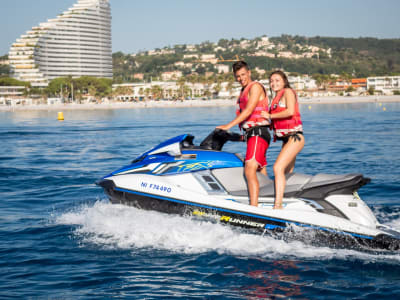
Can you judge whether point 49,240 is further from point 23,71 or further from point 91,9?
point 91,9

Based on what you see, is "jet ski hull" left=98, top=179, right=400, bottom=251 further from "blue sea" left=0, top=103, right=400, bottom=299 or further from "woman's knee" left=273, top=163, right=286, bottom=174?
"woman's knee" left=273, top=163, right=286, bottom=174

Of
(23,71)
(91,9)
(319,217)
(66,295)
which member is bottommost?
(66,295)

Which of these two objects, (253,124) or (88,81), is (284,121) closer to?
Answer: (253,124)

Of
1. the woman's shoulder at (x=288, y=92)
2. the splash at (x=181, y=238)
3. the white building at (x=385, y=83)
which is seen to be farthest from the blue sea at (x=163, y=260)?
the white building at (x=385, y=83)

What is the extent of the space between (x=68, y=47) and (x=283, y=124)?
16288cm

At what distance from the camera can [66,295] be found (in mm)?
4129

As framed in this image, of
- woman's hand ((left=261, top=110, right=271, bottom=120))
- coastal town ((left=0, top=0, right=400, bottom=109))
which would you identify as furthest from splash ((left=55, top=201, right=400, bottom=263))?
coastal town ((left=0, top=0, right=400, bottom=109))

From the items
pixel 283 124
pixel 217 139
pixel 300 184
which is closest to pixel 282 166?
pixel 300 184

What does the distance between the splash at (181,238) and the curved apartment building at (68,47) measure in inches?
5953

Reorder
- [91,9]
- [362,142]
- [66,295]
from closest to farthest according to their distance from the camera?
1. [66,295]
2. [362,142]
3. [91,9]

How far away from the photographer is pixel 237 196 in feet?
16.7

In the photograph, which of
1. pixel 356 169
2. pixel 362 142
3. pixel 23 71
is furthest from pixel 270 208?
pixel 23 71

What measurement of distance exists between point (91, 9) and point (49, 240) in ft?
566

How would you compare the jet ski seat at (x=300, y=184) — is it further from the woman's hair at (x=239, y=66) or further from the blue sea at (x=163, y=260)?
the woman's hair at (x=239, y=66)
